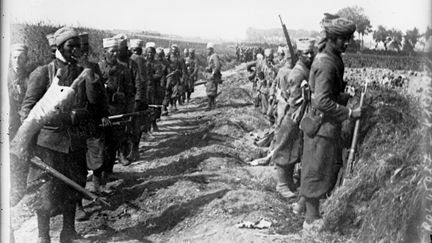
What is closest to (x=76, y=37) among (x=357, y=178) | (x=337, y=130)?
(x=337, y=130)

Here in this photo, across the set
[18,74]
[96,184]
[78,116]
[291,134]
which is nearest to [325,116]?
[291,134]

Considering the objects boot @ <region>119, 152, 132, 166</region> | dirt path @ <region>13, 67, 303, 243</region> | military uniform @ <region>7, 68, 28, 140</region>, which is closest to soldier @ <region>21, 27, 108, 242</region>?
military uniform @ <region>7, 68, 28, 140</region>

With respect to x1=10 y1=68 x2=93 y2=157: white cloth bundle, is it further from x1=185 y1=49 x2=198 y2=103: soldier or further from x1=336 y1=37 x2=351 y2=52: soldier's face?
x1=185 y1=49 x2=198 y2=103: soldier

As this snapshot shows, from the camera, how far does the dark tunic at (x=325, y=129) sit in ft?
14.0

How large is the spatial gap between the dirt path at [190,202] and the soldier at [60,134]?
641 mm

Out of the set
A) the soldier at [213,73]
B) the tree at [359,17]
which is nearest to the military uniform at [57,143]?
the tree at [359,17]

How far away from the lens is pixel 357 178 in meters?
4.25

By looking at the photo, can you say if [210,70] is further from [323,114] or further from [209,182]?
[323,114]

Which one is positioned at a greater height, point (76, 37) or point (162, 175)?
point (76, 37)

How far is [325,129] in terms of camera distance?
4.41m

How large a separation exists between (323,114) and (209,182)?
7.02ft

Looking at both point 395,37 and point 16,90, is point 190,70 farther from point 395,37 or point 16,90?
point 395,37

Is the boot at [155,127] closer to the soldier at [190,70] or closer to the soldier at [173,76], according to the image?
the soldier at [173,76]

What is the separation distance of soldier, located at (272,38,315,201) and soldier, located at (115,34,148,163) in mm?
2308
